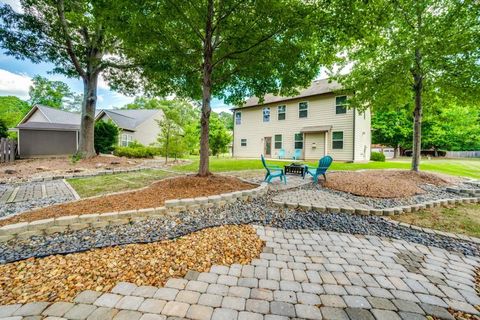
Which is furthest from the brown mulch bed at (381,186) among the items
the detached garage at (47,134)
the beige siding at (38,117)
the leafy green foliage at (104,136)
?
the beige siding at (38,117)

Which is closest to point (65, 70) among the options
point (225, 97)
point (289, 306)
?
point (225, 97)

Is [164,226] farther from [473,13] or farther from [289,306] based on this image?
[473,13]

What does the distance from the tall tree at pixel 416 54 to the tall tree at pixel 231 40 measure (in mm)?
1029

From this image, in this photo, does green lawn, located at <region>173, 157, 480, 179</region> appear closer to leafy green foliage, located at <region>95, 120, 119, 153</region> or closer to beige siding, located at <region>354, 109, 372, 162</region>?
beige siding, located at <region>354, 109, 372, 162</region>

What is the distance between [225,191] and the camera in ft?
16.6

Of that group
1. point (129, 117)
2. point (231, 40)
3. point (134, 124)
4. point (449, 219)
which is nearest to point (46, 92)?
point (129, 117)

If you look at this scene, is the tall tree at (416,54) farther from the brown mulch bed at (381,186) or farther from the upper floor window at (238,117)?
the upper floor window at (238,117)

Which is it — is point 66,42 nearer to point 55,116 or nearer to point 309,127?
point 55,116

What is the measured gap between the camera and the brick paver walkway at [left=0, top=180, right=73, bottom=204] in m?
5.05

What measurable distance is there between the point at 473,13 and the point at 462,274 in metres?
7.86

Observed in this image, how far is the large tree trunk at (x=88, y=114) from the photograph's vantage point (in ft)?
40.0

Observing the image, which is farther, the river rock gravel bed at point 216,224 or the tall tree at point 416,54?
the tall tree at point 416,54

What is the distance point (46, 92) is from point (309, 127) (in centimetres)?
4716

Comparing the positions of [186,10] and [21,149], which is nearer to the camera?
[186,10]
